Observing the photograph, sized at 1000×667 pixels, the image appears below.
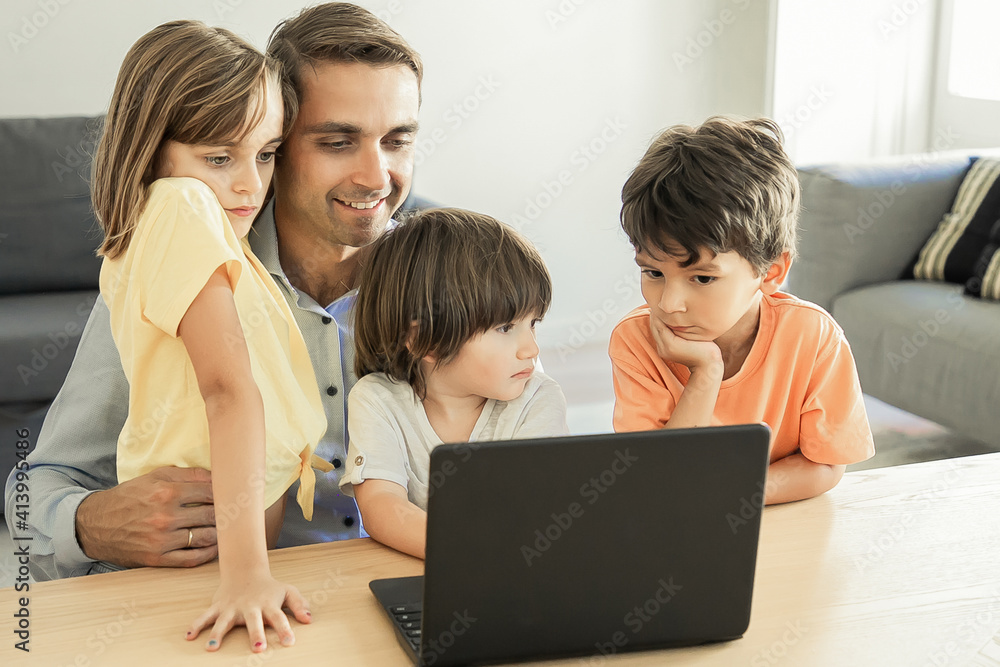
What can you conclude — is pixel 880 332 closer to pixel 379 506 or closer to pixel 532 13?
pixel 532 13

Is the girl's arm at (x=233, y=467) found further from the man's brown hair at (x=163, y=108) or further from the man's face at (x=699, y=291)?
the man's face at (x=699, y=291)

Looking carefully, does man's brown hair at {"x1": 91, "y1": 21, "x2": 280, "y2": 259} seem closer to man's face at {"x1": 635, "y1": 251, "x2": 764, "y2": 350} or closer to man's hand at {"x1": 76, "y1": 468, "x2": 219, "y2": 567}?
man's hand at {"x1": 76, "y1": 468, "x2": 219, "y2": 567}

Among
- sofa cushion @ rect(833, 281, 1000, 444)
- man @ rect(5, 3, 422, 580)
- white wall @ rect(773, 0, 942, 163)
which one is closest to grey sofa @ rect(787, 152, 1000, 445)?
sofa cushion @ rect(833, 281, 1000, 444)

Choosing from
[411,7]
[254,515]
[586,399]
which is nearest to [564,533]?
[254,515]

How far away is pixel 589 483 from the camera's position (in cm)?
76

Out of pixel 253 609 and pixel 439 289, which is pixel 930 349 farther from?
pixel 253 609

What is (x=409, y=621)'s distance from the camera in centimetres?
85

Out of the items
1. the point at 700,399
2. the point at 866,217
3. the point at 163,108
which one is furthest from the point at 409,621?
the point at 866,217

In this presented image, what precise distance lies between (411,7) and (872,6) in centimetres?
207

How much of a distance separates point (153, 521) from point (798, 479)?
2.42 feet

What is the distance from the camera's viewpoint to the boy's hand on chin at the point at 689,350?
1271mm

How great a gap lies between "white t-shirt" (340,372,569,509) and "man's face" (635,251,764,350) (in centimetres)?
18

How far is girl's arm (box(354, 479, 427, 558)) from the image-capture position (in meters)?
1.01

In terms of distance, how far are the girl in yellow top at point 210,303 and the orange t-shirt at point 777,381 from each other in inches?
17.2
